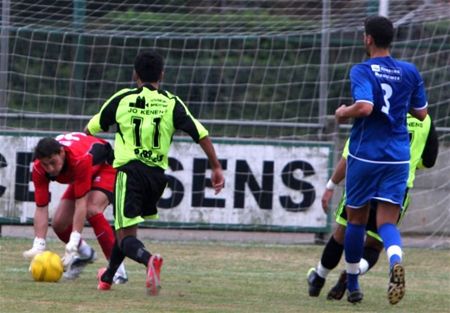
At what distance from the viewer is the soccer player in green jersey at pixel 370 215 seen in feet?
28.2

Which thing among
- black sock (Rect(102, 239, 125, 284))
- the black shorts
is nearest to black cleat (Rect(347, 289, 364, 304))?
the black shorts

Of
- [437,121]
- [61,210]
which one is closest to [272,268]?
[61,210]

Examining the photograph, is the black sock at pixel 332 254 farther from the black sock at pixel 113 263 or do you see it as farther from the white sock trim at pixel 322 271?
the black sock at pixel 113 263

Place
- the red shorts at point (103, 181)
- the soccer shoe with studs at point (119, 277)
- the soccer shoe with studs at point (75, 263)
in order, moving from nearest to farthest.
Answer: the soccer shoe with studs at point (119, 277), the soccer shoe with studs at point (75, 263), the red shorts at point (103, 181)

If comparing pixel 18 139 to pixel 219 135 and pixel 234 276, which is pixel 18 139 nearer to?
pixel 219 135

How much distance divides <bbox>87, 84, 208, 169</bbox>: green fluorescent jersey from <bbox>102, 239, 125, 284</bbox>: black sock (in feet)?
2.18

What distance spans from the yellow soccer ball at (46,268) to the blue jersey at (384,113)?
259 centimetres

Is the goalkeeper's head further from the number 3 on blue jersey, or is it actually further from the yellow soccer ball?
the number 3 on blue jersey

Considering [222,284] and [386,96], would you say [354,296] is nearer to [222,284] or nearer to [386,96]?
[386,96]

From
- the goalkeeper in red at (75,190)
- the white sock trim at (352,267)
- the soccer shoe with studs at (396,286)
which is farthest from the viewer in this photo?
the goalkeeper in red at (75,190)

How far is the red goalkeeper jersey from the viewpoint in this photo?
9266 millimetres

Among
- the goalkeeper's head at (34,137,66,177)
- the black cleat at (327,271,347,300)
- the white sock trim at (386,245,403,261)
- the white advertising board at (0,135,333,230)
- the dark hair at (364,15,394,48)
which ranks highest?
the dark hair at (364,15,394,48)

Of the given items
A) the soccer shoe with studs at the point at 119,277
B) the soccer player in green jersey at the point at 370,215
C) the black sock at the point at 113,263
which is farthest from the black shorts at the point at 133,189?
the soccer player in green jersey at the point at 370,215

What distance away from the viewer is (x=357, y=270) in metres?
8.20
